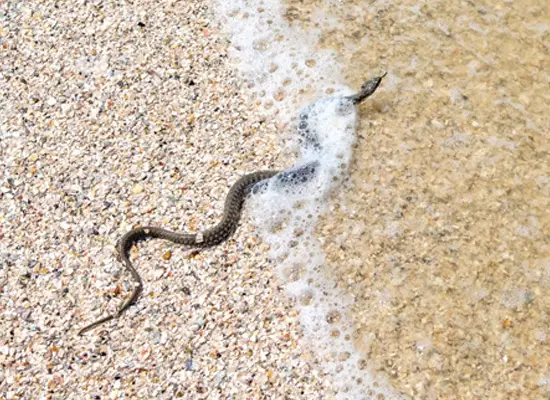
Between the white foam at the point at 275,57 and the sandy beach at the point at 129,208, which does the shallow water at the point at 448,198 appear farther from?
the sandy beach at the point at 129,208

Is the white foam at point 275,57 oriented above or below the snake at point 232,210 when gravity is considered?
above

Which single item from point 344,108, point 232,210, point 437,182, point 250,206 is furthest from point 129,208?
point 437,182

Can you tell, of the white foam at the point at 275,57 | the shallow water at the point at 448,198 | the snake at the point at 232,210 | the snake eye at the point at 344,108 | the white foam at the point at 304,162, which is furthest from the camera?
the white foam at the point at 275,57

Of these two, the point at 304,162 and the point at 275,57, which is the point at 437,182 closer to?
the point at 304,162

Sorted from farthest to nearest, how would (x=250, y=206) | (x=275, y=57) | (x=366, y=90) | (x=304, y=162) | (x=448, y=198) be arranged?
(x=275, y=57)
(x=366, y=90)
(x=304, y=162)
(x=250, y=206)
(x=448, y=198)

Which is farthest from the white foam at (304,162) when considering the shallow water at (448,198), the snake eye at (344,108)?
the shallow water at (448,198)

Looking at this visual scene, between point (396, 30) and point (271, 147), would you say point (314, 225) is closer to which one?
point (271, 147)
